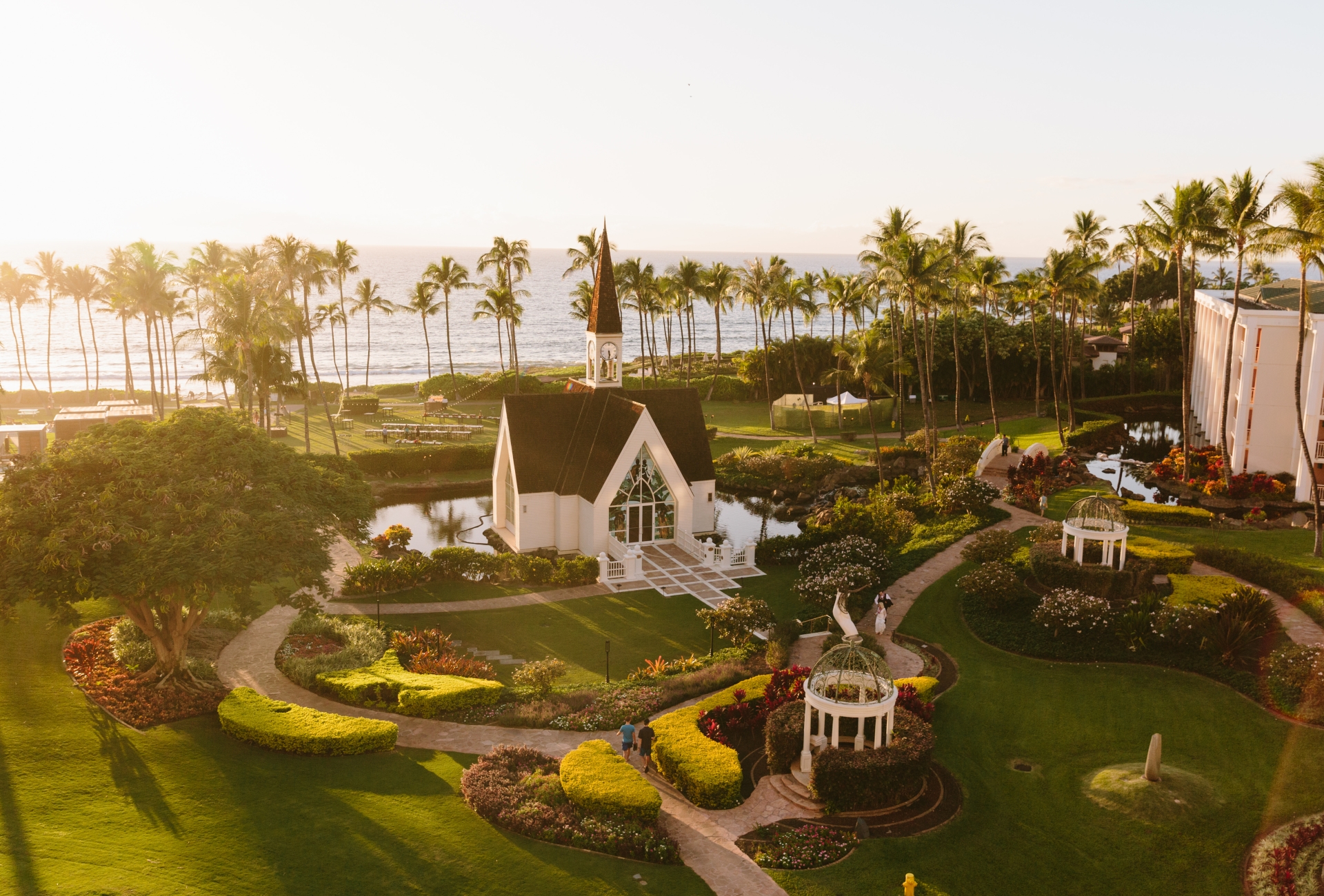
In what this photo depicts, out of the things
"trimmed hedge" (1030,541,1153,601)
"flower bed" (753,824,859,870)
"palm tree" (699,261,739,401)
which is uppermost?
"palm tree" (699,261,739,401)

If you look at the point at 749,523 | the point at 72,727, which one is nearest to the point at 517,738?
the point at 72,727

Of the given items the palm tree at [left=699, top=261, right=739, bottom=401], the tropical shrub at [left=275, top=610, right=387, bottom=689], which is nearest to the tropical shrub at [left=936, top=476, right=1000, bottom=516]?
the tropical shrub at [left=275, top=610, right=387, bottom=689]

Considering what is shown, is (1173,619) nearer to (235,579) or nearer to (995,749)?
(995,749)

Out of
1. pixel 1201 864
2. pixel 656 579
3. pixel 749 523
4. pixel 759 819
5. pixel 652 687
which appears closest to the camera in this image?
pixel 1201 864

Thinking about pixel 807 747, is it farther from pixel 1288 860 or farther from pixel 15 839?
pixel 15 839

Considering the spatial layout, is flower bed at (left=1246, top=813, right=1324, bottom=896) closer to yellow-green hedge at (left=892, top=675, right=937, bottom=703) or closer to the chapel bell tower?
yellow-green hedge at (left=892, top=675, right=937, bottom=703)

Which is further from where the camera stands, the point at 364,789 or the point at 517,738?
the point at 517,738
